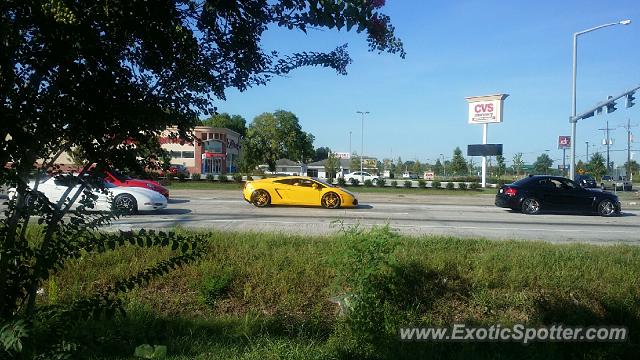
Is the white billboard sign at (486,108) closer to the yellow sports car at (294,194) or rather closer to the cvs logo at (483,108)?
the cvs logo at (483,108)

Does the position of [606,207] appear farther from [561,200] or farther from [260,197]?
[260,197]

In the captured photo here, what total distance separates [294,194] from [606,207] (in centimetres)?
1147

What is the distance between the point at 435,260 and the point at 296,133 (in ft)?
257

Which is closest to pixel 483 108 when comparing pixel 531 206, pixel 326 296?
pixel 531 206

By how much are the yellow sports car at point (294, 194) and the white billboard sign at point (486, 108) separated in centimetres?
3694

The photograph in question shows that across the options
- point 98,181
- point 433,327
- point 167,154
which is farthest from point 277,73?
point 433,327

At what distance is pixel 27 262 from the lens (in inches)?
90.4

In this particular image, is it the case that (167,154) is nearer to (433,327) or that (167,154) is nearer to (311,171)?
(433,327)

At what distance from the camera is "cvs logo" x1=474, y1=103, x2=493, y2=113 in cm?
5025

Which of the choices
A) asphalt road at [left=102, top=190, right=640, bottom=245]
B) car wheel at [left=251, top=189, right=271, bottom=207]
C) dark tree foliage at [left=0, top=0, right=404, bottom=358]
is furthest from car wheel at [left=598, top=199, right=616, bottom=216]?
dark tree foliage at [left=0, top=0, right=404, bottom=358]

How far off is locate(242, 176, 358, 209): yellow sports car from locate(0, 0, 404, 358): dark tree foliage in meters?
15.2

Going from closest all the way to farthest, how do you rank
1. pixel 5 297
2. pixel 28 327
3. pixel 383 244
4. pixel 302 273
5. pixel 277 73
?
pixel 28 327, pixel 5 297, pixel 277 73, pixel 383 244, pixel 302 273

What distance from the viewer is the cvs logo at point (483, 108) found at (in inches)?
1978

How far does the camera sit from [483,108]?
50750 mm
